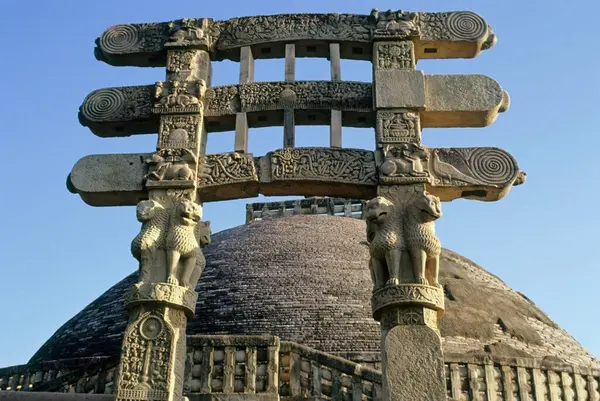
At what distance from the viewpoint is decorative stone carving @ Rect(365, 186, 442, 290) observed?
8.40 meters

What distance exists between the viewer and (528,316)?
2203cm

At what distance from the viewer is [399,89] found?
9.54m

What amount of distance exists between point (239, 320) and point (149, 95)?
33.1 feet

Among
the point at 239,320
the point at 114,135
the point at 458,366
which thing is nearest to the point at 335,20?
the point at 114,135

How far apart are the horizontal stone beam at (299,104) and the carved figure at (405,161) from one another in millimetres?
631

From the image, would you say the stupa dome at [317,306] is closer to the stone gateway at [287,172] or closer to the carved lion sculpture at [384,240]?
the stone gateway at [287,172]

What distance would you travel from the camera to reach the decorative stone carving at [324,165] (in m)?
9.16

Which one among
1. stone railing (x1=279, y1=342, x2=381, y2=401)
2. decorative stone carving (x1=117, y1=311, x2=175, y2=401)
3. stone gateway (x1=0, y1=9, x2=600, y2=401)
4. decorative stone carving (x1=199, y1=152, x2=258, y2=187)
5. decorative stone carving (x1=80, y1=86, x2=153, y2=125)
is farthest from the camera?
stone railing (x1=279, y1=342, x2=381, y2=401)

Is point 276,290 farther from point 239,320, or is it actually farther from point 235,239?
point 235,239

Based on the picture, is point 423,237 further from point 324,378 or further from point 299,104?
point 324,378

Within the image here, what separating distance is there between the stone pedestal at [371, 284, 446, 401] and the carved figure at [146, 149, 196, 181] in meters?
2.65

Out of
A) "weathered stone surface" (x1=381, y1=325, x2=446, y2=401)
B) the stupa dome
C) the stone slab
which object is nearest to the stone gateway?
"weathered stone surface" (x1=381, y1=325, x2=446, y2=401)

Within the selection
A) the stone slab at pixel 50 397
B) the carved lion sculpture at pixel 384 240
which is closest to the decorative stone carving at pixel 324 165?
the carved lion sculpture at pixel 384 240

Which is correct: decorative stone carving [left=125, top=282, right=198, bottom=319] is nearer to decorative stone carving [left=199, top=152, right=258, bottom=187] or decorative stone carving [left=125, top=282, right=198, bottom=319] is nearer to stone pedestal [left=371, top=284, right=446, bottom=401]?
decorative stone carving [left=199, top=152, right=258, bottom=187]
